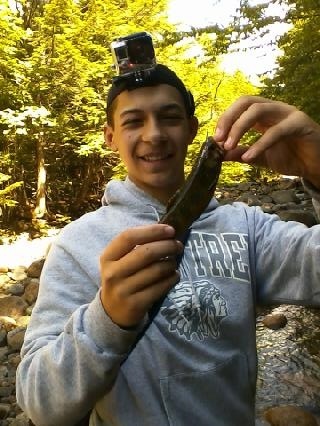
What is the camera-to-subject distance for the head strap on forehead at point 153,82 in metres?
2.21

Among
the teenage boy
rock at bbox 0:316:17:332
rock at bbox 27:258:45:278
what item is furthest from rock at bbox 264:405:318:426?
rock at bbox 27:258:45:278

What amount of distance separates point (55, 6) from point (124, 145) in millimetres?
10330

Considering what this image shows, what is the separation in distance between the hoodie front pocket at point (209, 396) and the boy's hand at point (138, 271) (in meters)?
0.58

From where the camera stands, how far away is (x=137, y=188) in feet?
7.65

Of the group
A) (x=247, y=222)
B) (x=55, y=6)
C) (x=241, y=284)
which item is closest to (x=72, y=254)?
(x=241, y=284)

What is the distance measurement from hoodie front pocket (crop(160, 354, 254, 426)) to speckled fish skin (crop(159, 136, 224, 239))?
0.65 m

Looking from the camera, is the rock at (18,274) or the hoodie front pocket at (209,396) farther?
the rock at (18,274)

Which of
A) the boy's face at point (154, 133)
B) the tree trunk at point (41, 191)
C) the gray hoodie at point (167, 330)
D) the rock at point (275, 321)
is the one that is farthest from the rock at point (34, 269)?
the boy's face at point (154, 133)

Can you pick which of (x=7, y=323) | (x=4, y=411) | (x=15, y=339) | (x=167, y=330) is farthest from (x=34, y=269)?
(x=167, y=330)

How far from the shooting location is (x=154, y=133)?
6.80 feet

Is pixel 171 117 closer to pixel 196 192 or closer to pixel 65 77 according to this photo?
pixel 196 192

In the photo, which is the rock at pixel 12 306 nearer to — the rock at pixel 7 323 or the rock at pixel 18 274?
the rock at pixel 7 323

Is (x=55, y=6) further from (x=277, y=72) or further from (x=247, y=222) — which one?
(x=247, y=222)

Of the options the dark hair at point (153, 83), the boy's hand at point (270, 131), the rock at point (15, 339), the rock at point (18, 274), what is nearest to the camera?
the boy's hand at point (270, 131)
